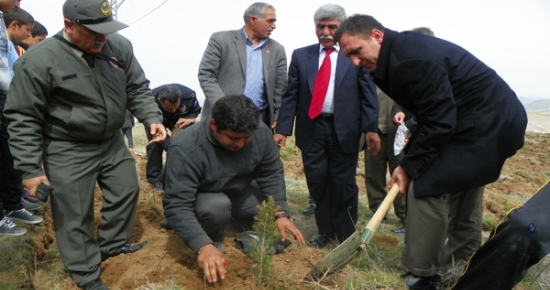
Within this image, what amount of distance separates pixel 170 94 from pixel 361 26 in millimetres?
3250

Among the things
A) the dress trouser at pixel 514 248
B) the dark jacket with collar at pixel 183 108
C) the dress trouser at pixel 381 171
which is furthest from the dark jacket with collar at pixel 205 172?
the dark jacket with collar at pixel 183 108

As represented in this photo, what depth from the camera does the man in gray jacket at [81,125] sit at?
3.03 m

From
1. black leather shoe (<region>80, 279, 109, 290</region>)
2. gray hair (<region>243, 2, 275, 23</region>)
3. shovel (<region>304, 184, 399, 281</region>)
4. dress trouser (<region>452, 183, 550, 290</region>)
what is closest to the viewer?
dress trouser (<region>452, 183, 550, 290</region>)

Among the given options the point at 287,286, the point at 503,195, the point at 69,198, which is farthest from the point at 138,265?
the point at 503,195

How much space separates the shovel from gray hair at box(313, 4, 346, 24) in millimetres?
1612

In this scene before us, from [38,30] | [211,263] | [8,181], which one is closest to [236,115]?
[211,263]

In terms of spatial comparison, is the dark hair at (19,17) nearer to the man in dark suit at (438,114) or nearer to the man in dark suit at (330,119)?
the man in dark suit at (330,119)

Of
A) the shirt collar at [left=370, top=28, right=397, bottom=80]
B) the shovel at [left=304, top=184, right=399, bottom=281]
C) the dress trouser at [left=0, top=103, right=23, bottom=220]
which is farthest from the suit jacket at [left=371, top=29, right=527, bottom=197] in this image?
the dress trouser at [left=0, top=103, right=23, bottom=220]

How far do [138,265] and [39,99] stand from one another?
1368mm

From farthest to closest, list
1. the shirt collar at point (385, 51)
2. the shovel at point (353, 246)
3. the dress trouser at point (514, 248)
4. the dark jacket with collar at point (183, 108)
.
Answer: the dark jacket with collar at point (183, 108)
the shovel at point (353, 246)
the shirt collar at point (385, 51)
the dress trouser at point (514, 248)

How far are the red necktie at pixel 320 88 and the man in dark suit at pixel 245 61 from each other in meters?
0.61

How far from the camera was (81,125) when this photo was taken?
127 inches

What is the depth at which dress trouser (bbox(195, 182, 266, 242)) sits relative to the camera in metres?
3.53

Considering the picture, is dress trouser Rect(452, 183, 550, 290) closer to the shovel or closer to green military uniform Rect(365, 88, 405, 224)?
the shovel
